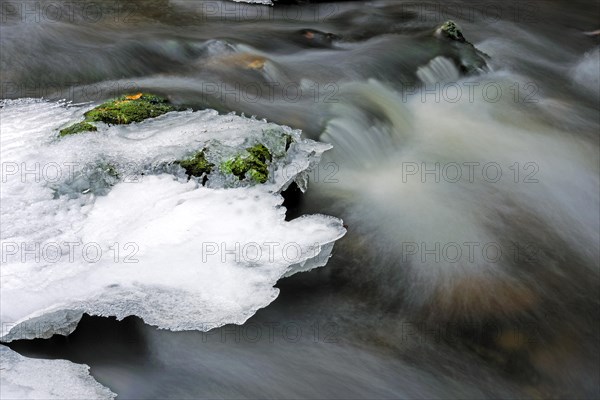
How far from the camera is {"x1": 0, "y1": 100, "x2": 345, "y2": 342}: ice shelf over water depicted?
4.60 metres

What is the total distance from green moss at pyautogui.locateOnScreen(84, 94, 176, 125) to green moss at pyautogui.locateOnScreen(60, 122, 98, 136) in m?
0.14

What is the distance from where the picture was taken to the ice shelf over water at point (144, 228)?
181 inches

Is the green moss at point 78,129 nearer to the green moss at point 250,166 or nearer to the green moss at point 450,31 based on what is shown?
the green moss at point 250,166

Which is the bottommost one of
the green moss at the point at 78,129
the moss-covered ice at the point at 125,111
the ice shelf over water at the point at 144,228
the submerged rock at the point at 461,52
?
the ice shelf over water at the point at 144,228

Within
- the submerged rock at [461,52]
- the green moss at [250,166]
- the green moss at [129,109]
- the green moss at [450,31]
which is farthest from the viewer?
the green moss at [450,31]

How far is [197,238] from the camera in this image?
17.0 feet

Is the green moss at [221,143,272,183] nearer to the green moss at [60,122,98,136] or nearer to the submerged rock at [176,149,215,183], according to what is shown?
the submerged rock at [176,149,215,183]

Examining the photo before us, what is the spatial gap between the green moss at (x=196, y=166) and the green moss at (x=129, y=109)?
3.32 ft

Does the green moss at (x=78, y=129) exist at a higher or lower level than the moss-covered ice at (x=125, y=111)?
lower

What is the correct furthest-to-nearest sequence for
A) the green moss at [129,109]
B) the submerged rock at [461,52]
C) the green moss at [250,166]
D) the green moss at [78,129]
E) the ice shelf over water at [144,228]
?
1. the submerged rock at [461,52]
2. the green moss at [129,109]
3. the green moss at [78,129]
4. the green moss at [250,166]
5. the ice shelf over water at [144,228]

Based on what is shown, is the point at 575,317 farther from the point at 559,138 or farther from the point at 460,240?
the point at 559,138

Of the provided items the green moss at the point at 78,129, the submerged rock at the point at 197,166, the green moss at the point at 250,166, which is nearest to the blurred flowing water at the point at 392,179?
the green moss at the point at 250,166

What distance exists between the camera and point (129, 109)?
6.49 m

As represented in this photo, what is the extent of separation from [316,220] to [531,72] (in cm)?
534
